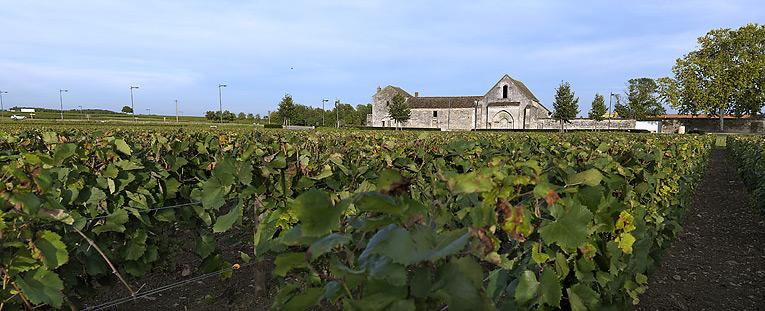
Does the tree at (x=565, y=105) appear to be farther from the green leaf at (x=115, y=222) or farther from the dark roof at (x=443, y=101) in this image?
the green leaf at (x=115, y=222)

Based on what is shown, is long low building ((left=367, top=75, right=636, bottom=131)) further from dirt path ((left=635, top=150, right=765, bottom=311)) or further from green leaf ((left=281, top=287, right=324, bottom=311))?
green leaf ((left=281, top=287, right=324, bottom=311))

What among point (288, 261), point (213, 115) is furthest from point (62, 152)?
point (213, 115)

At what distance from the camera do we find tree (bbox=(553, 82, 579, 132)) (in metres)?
63.8

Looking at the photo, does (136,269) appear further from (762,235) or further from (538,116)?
(538,116)

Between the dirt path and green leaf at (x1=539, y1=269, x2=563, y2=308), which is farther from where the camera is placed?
the dirt path

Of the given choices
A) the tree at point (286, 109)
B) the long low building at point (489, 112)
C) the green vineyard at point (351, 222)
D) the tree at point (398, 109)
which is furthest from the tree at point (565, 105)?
the green vineyard at point (351, 222)

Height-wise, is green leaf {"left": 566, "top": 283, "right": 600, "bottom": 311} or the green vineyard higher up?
the green vineyard

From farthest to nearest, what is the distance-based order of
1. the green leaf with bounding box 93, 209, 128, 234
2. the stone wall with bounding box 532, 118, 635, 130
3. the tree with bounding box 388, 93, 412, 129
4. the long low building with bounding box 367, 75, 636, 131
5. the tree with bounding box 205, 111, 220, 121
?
the tree with bounding box 205, 111, 220, 121 < the tree with bounding box 388, 93, 412, 129 < the long low building with bounding box 367, 75, 636, 131 < the stone wall with bounding box 532, 118, 635, 130 < the green leaf with bounding box 93, 209, 128, 234

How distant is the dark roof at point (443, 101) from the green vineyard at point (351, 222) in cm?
6857

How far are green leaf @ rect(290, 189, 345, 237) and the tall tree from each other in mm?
112146

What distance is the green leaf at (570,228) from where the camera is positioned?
1.74 m

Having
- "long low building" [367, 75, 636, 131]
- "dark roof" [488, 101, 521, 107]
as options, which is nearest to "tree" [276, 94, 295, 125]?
"long low building" [367, 75, 636, 131]

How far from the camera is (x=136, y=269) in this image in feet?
12.5

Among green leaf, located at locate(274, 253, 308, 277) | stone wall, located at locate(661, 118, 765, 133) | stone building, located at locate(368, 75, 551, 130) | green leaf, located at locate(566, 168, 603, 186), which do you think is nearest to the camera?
green leaf, located at locate(274, 253, 308, 277)
